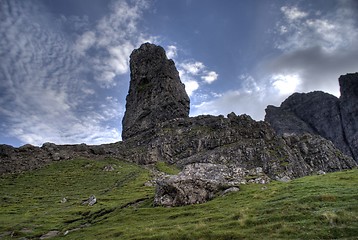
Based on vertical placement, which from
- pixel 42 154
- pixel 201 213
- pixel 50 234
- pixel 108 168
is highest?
pixel 42 154

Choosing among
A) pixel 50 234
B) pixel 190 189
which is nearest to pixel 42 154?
pixel 50 234

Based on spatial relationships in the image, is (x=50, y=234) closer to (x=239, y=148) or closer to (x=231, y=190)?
(x=231, y=190)

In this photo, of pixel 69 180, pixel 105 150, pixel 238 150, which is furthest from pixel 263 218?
pixel 105 150

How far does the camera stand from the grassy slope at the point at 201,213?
94.6 feet

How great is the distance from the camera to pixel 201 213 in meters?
44.5

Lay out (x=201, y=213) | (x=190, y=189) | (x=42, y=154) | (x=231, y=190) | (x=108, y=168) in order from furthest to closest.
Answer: (x=42, y=154) < (x=108, y=168) < (x=231, y=190) < (x=190, y=189) < (x=201, y=213)

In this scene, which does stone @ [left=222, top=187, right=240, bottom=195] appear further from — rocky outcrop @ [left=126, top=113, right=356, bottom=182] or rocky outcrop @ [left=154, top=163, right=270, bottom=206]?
rocky outcrop @ [left=126, top=113, right=356, bottom=182]

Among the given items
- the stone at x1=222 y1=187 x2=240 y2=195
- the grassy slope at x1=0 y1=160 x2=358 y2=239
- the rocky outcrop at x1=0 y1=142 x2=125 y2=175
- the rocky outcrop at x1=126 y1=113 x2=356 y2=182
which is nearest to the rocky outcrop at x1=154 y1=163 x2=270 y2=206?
the stone at x1=222 y1=187 x2=240 y2=195

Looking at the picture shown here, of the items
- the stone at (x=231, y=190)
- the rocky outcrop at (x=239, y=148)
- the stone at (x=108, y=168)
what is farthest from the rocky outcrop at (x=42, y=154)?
the stone at (x=231, y=190)

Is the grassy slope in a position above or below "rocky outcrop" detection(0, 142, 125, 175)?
below

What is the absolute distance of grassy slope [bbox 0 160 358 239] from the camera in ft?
94.6

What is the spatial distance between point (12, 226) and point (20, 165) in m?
80.9

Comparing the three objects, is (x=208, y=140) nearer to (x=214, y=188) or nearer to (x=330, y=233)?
(x=214, y=188)

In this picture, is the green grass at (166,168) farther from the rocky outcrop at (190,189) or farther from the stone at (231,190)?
the stone at (231,190)
